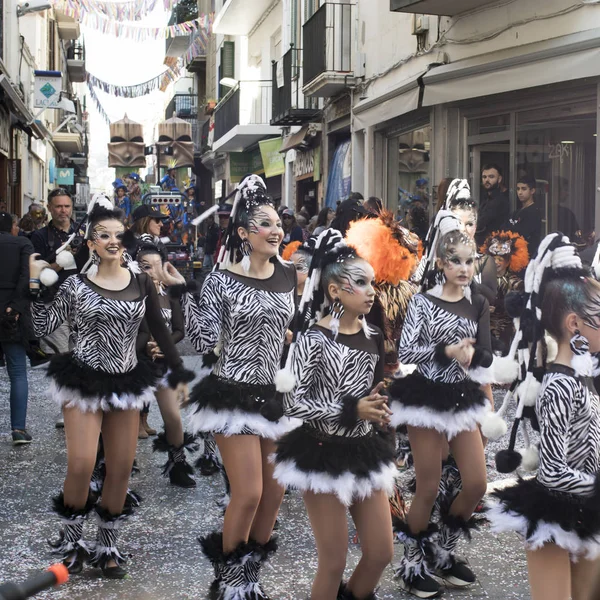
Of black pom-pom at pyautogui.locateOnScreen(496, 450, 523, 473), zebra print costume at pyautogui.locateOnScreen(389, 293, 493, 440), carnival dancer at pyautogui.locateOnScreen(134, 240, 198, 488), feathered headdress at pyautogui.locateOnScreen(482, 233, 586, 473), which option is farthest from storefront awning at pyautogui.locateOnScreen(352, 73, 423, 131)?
black pom-pom at pyautogui.locateOnScreen(496, 450, 523, 473)

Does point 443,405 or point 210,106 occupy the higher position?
point 210,106

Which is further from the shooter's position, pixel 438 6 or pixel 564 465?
pixel 438 6

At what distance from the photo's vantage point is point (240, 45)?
111 ft

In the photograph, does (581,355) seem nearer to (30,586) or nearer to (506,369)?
(506,369)

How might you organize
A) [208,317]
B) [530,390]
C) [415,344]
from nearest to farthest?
[530,390], [208,317], [415,344]

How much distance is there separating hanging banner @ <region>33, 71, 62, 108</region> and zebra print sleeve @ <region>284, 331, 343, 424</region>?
2378 centimetres

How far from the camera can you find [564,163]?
11289mm

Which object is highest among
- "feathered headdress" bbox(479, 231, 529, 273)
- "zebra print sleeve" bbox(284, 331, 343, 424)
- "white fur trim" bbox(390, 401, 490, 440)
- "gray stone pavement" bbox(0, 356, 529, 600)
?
"feathered headdress" bbox(479, 231, 529, 273)

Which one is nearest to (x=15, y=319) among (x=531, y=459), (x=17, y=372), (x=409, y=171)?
(x=17, y=372)

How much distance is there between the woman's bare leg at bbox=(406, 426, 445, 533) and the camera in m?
4.81

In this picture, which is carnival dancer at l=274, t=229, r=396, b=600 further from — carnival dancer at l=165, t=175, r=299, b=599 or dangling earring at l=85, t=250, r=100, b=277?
dangling earring at l=85, t=250, r=100, b=277

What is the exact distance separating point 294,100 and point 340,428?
1931 centimetres

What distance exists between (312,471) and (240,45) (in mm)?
31664

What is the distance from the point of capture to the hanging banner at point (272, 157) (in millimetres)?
27050
